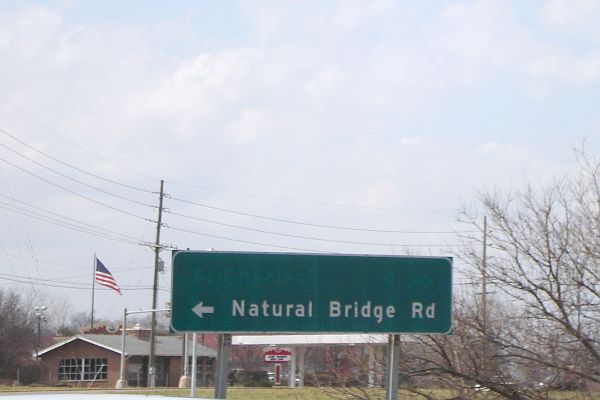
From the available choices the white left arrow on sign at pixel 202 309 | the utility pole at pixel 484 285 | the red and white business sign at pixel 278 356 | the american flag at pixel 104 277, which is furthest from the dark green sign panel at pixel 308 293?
the red and white business sign at pixel 278 356

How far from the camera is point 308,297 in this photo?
10.3m

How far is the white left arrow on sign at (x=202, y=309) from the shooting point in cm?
1014

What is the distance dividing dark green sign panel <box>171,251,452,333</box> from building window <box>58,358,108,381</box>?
5711cm

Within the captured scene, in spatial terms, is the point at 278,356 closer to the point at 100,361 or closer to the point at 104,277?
the point at 104,277

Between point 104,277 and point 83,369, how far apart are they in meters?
21.9

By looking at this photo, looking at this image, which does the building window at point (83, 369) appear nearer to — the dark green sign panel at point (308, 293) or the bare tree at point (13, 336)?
the bare tree at point (13, 336)

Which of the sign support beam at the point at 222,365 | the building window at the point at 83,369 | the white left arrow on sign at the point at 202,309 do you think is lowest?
the building window at the point at 83,369

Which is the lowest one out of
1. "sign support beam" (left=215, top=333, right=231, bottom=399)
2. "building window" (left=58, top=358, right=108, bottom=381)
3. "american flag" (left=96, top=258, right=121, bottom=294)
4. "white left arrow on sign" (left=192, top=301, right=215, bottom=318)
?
"building window" (left=58, top=358, right=108, bottom=381)

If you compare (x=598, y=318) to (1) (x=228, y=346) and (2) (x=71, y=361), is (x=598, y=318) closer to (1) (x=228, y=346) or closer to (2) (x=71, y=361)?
(1) (x=228, y=346)

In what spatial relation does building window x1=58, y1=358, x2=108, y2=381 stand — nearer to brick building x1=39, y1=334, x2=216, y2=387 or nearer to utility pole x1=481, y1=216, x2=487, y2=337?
brick building x1=39, y1=334, x2=216, y2=387

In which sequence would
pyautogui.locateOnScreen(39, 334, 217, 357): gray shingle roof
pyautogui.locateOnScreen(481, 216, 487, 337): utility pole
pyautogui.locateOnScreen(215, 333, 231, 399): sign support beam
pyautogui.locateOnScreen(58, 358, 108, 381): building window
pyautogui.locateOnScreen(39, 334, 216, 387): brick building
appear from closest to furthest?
pyautogui.locateOnScreen(215, 333, 231, 399): sign support beam → pyautogui.locateOnScreen(481, 216, 487, 337): utility pole → pyautogui.locateOnScreen(39, 334, 217, 357): gray shingle roof → pyautogui.locateOnScreen(39, 334, 216, 387): brick building → pyautogui.locateOnScreen(58, 358, 108, 381): building window

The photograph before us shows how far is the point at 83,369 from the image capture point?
65.6m

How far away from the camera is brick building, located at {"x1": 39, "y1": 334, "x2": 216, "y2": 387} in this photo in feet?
210

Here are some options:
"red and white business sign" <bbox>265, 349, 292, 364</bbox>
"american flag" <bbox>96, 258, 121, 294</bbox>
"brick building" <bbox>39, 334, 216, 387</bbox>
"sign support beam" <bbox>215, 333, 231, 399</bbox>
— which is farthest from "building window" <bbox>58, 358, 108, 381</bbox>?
"sign support beam" <bbox>215, 333, 231, 399</bbox>
